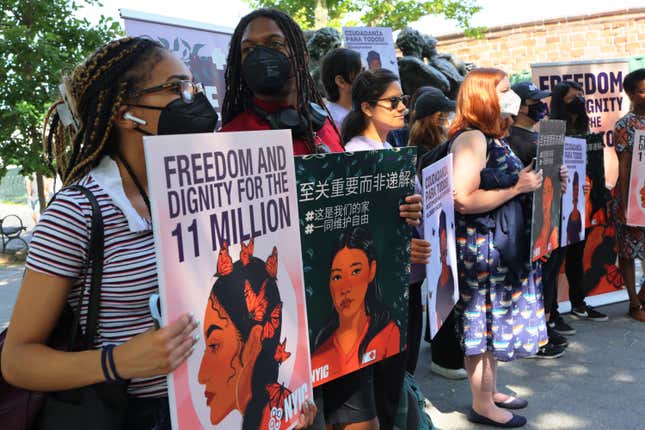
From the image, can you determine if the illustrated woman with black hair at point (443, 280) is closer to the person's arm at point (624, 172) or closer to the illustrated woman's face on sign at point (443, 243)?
the illustrated woman's face on sign at point (443, 243)

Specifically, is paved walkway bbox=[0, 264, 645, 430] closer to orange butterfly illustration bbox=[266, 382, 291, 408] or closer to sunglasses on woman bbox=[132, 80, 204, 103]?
orange butterfly illustration bbox=[266, 382, 291, 408]

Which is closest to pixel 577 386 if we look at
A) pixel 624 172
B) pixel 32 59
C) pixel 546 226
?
pixel 546 226

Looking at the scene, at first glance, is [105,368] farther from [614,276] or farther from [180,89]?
[614,276]

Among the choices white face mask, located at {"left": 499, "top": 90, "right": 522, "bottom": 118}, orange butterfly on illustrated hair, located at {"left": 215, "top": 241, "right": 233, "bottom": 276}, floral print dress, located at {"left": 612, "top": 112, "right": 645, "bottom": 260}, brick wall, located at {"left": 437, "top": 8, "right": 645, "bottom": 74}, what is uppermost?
brick wall, located at {"left": 437, "top": 8, "right": 645, "bottom": 74}

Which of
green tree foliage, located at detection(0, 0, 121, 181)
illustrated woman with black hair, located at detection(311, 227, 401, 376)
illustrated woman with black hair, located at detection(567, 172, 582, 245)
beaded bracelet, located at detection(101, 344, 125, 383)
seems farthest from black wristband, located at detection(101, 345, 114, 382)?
green tree foliage, located at detection(0, 0, 121, 181)

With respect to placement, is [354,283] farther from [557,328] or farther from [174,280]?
[557,328]

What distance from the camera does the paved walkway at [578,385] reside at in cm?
384

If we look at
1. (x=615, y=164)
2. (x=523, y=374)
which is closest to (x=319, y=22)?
(x=615, y=164)

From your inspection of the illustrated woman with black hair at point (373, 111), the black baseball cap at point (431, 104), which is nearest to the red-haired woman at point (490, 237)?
the illustrated woman with black hair at point (373, 111)

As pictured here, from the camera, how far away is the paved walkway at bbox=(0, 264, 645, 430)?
12.6ft

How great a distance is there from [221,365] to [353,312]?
2.30 feet

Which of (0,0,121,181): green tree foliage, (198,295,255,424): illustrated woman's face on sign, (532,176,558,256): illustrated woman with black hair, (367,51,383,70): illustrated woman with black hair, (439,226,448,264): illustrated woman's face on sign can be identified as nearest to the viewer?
(198,295,255,424): illustrated woman's face on sign

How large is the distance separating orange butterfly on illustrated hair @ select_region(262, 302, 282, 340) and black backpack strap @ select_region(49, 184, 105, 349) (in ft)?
1.24

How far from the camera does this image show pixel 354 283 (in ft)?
6.63
